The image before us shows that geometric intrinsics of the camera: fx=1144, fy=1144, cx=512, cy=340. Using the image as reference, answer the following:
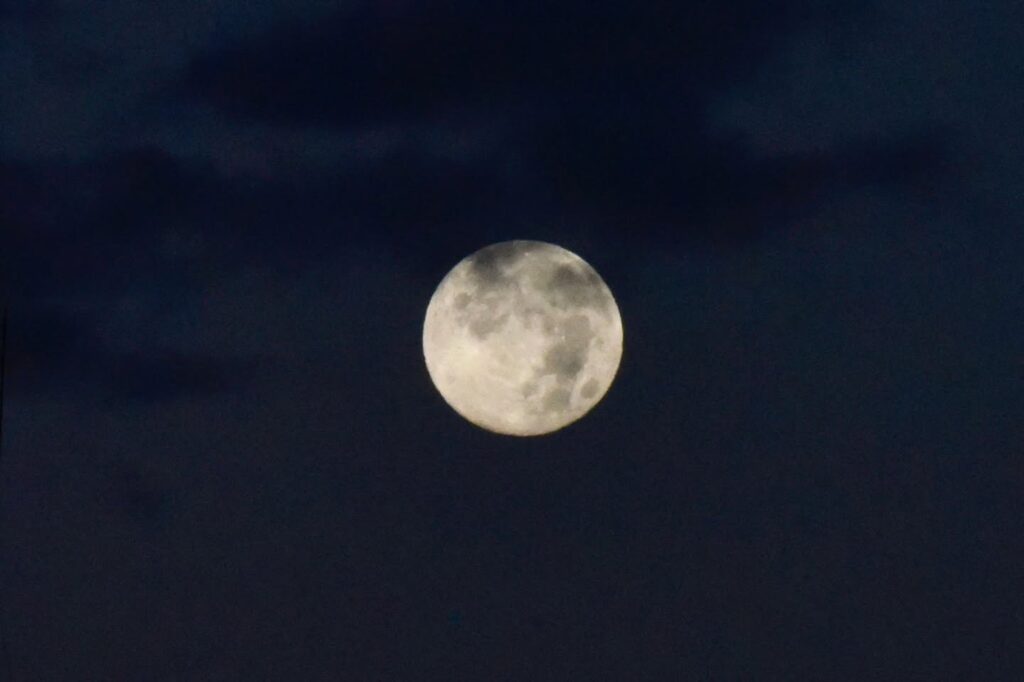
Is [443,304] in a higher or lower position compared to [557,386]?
higher

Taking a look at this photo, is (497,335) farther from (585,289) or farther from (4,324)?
(4,324)

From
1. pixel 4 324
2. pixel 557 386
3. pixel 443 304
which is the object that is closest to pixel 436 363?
pixel 443 304

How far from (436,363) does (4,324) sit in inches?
600

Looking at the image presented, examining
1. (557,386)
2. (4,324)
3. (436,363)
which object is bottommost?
(557,386)

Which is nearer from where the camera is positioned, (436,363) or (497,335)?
→ (497,335)

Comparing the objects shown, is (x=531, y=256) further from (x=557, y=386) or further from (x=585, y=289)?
(x=557, y=386)

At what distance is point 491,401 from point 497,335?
2.49 metres

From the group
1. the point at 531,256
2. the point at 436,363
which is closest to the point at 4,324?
the point at 436,363

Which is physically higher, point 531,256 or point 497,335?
point 531,256

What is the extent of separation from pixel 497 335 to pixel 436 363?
3.54 meters

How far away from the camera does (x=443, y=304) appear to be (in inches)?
1623

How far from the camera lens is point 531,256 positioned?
134ft

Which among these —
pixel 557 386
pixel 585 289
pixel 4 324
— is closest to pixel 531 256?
pixel 585 289

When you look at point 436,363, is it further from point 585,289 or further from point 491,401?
point 585,289
